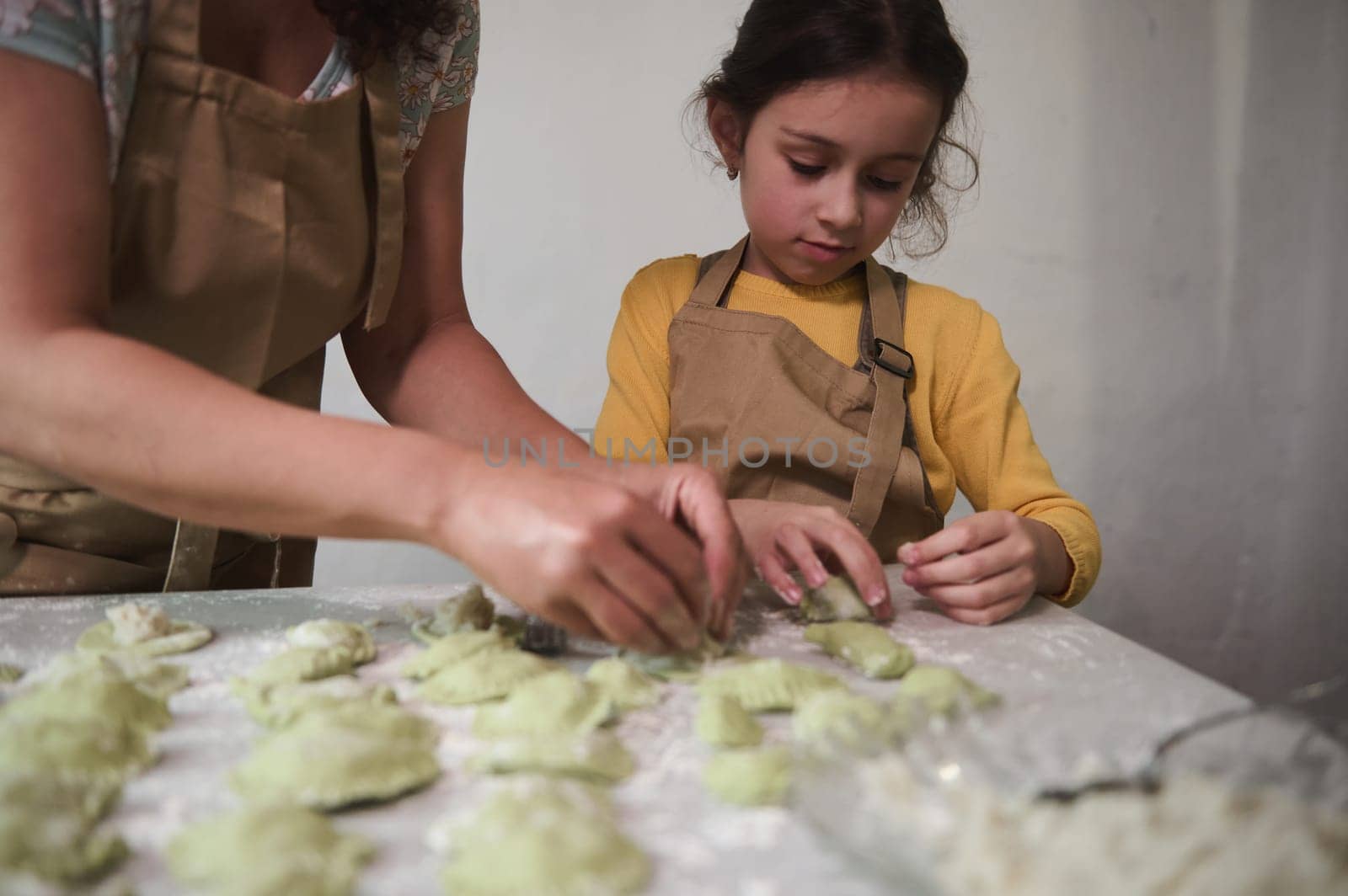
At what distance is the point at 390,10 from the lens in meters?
0.93

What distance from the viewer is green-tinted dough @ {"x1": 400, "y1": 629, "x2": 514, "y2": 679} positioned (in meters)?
0.73

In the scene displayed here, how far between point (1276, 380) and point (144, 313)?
2.24 meters

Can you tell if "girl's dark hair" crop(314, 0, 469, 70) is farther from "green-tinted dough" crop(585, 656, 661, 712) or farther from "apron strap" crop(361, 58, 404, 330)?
"green-tinted dough" crop(585, 656, 661, 712)

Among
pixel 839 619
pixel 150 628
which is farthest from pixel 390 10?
pixel 839 619

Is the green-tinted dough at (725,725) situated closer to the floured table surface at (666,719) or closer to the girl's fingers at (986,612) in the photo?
the floured table surface at (666,719)

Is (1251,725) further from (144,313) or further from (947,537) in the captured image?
(144,313)

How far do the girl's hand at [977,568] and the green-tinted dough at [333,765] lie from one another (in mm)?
529

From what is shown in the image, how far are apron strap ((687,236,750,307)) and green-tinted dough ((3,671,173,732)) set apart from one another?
0.90 metres

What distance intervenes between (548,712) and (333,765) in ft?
0.46

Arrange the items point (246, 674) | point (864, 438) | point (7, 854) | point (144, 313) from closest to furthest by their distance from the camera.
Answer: point (7, 854) < point (246, 674) < point (144, 313) < point (864, 438)

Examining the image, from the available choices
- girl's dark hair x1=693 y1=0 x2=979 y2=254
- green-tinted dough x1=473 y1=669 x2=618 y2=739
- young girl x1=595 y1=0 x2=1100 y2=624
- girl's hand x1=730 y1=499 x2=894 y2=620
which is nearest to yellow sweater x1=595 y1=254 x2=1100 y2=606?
young girl x1=595 y1=0 x2=1100 y2=624

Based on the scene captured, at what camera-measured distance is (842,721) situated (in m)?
0.58

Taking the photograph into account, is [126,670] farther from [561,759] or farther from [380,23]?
[380,23]

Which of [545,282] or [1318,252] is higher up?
[1318,252]
